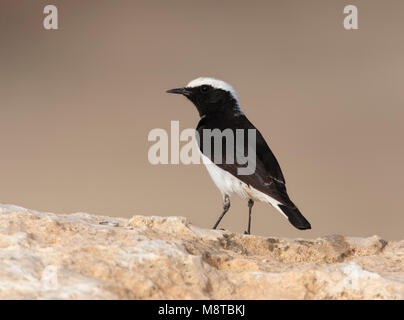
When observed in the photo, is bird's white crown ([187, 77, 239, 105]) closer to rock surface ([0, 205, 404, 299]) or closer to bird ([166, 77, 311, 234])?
bird ([166, 77, 311, 234])

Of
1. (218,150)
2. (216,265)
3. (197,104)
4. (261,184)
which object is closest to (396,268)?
(216,265)

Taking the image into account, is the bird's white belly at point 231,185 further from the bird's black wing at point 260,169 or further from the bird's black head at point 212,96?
the bird's black head at point 212,96

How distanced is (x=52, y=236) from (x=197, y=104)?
3.25 metres

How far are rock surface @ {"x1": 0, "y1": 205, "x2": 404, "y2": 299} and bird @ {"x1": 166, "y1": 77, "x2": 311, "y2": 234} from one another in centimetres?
150

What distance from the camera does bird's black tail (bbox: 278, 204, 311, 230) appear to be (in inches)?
192

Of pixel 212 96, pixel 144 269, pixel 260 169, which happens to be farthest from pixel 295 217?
pixel 144 269

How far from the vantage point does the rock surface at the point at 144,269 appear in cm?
263

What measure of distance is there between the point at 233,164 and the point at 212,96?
1151 mm

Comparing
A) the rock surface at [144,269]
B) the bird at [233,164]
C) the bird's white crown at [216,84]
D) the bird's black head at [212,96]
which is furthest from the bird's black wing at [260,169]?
the rock surface at [144,269]

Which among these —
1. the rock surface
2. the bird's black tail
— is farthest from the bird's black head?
the rock surface

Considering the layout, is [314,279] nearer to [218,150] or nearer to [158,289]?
[158,289]

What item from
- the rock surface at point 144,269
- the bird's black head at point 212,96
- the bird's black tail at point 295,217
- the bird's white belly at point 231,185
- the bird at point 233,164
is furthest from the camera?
the bird's black head at point 212,96

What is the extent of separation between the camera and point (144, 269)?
2.83m
